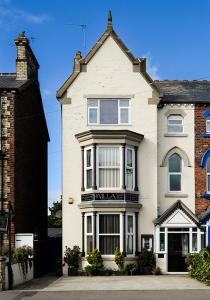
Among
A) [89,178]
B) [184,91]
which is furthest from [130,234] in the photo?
[184,91]

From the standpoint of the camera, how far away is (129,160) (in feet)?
110

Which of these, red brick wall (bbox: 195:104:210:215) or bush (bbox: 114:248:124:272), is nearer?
bush (bbox: 114:248:124:272)

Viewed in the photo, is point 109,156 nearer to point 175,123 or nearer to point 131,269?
point 175,123

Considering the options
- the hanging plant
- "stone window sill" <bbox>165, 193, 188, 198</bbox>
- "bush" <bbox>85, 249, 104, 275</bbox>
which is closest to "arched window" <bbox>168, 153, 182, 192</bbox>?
"stone window sill" <bbox>165, 193, 188, 198</bbox>

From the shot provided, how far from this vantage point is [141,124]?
34.0 m

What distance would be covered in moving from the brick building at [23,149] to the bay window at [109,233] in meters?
4.32

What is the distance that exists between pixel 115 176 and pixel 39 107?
10061mm

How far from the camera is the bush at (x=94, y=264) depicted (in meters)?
31.7

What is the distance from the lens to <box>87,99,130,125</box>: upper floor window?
33844mm

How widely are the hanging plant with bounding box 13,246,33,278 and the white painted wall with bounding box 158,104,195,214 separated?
26.0 feet

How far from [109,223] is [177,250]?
160 inches

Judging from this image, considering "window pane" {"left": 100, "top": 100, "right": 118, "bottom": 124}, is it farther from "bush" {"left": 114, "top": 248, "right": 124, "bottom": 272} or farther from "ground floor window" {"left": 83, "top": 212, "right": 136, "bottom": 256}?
"bush" {"left": 114, "top": 248, "right": 124, "bottom": 272}

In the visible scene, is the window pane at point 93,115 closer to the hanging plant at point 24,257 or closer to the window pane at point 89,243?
the window pane at point 89,243

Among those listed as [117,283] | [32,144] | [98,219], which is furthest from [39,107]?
[117,283]
